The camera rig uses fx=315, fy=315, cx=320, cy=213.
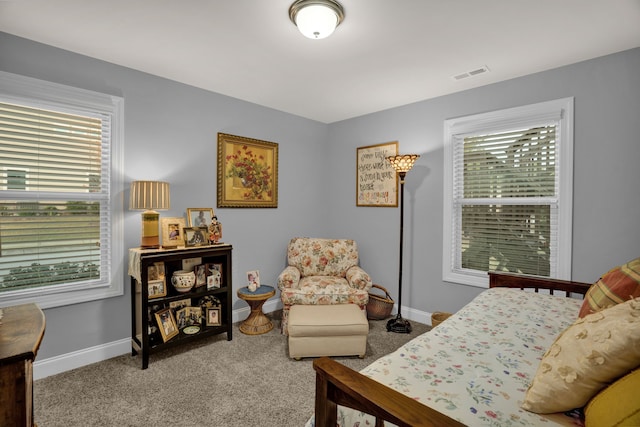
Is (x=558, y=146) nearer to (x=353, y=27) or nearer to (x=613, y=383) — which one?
(x=353, y=27)

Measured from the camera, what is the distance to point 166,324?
2.67 m

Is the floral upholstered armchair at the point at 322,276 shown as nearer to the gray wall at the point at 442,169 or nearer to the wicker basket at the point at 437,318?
the gray wall at the point at 442,169

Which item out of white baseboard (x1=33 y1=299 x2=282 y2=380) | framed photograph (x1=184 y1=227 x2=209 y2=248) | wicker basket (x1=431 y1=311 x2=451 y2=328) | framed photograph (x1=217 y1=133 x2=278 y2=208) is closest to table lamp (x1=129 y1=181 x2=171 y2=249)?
framed photograph (x1=184 y1=227 x2=209 y2=248)

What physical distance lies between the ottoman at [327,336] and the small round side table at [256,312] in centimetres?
64

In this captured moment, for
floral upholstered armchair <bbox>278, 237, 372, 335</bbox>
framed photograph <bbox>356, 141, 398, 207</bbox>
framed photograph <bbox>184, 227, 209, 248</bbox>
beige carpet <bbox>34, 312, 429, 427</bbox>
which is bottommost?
beige carpet <bbox>34, 312, 429, 427</bbox>

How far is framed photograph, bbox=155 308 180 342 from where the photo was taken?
8.64 ft

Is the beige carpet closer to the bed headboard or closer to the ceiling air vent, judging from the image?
the bed headboard

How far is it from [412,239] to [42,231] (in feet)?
11.1

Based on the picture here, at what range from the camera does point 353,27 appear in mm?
2066

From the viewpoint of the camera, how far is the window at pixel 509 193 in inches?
105

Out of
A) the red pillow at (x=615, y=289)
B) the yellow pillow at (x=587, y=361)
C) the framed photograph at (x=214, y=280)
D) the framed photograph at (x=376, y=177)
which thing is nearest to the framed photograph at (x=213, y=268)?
the framed photograph at (x=214, y=280)

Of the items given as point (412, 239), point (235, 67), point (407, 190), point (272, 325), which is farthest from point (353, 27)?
point (272, 325)

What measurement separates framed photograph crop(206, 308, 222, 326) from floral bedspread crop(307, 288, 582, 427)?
81.7 inches

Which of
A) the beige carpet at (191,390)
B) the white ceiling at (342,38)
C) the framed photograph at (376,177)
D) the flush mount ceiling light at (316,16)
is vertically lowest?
the beige carpet at (191,390)
